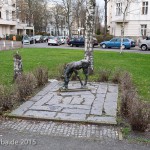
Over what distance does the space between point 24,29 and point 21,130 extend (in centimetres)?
6213

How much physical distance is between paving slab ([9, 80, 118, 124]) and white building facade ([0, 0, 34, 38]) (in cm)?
4812

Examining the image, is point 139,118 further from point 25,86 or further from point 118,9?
point 118,9

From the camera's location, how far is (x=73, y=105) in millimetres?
6164

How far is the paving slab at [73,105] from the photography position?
5.30m

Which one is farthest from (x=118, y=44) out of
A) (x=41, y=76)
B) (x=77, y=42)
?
(x=41, y=76)

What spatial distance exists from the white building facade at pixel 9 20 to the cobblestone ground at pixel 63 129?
50133 millimetres

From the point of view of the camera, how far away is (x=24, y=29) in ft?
210

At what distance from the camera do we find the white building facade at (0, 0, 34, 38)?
53066 millimetres

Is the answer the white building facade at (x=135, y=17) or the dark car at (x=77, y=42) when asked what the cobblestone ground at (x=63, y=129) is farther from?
the white building facade at (x=135, y=17)

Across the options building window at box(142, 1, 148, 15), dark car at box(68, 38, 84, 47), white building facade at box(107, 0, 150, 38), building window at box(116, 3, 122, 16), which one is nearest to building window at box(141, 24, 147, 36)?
white building facade at box(107, 0, 150, 38)

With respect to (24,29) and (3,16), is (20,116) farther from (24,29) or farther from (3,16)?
(24,29)

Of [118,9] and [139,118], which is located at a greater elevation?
[118,9]

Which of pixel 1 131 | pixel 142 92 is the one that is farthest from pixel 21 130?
pixel 142 92

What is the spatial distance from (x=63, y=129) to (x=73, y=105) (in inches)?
57.8
